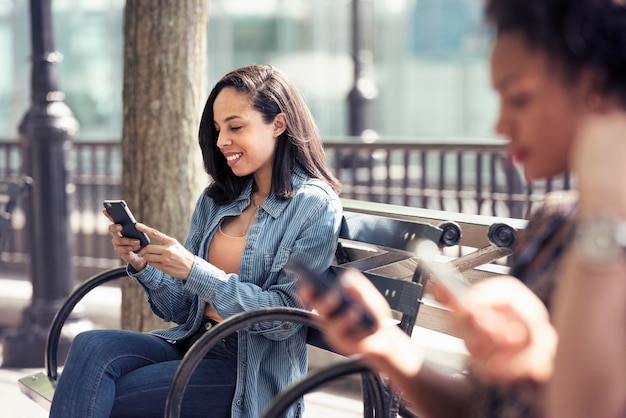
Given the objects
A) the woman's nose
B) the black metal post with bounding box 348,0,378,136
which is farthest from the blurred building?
the woman's nose

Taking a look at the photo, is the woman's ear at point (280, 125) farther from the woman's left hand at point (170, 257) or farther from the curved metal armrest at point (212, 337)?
the curved metal armrest at point (212, 337)

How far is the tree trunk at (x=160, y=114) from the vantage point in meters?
3.97

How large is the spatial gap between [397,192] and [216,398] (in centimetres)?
408

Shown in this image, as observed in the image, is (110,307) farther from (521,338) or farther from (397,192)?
(521,338)

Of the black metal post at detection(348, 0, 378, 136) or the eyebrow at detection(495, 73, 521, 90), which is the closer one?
the eyebrow at detection(495, 73, 521, 90)

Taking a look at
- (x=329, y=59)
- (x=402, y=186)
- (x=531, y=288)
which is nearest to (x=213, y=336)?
(x=531, y=288)

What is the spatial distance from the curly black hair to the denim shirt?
5.10 feet

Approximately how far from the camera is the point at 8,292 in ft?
21.7

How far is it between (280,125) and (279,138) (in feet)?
0.14

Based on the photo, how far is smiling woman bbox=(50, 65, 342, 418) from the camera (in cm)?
278

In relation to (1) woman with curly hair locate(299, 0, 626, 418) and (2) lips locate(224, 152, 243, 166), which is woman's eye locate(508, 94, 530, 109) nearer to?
A: (1) woman with curly hair locate(299, 0, 626, 418)

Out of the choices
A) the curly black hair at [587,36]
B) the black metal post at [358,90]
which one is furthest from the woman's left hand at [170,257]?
the black metal post at [358,90]

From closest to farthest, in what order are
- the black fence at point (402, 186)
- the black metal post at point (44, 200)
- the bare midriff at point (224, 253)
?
the bare midriff at point (224, 253) < the black metal post at point (44, 200) < the black fence at point (402, 186)

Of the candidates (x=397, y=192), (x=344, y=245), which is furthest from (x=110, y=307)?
(x=344, y=245)
